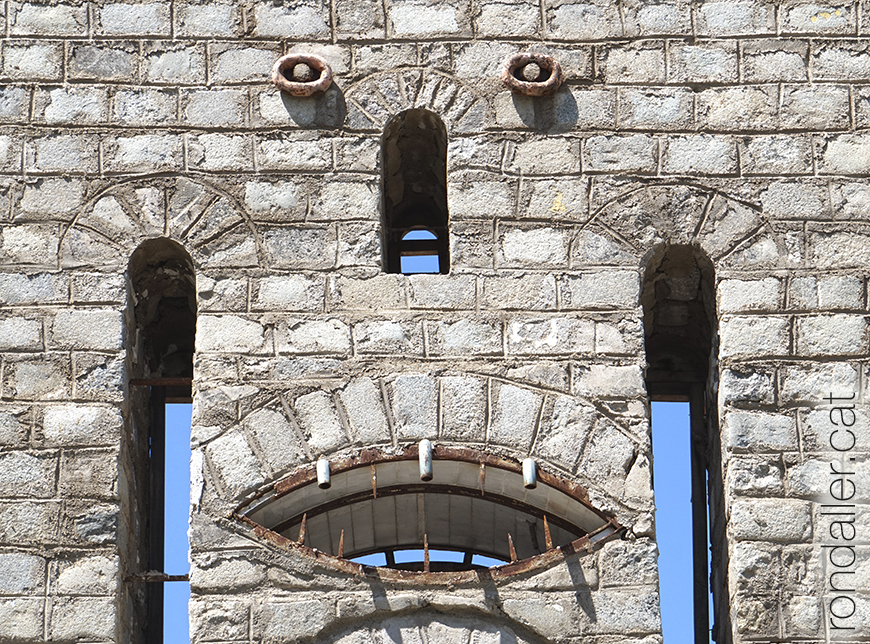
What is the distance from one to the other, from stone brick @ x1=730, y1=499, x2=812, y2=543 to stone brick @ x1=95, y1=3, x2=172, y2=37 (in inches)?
136

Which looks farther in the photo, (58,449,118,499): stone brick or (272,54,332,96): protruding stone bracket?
(272,54,332,96): protruding stone bracket

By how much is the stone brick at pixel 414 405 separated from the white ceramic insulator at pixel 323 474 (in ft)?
1.12

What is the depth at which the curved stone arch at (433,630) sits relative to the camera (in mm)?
7422

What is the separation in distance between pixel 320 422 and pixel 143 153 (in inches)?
61.5

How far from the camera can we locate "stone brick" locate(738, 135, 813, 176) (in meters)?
8.38

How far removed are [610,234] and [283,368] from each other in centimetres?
158

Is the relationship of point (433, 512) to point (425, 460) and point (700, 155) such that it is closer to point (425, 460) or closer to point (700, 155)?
point (425, 460)

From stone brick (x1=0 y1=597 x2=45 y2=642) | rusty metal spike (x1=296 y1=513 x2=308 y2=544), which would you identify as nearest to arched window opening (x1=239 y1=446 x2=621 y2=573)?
rusty metal spike (x1=296 y1=513 x2=308 y2=544)

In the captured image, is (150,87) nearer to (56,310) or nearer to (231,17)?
(231,17)

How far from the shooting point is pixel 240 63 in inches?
338

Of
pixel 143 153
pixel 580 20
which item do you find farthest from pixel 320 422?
pixel 580 20

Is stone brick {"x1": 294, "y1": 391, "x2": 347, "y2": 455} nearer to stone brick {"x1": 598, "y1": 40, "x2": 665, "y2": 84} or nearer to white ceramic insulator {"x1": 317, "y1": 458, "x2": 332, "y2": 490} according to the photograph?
white ceramic insulator {"x1": 317, "y1": 458, "x2": 332, "y2": 490}

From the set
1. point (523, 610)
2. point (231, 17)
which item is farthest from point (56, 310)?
point (523, 610)

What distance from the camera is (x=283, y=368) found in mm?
7922
